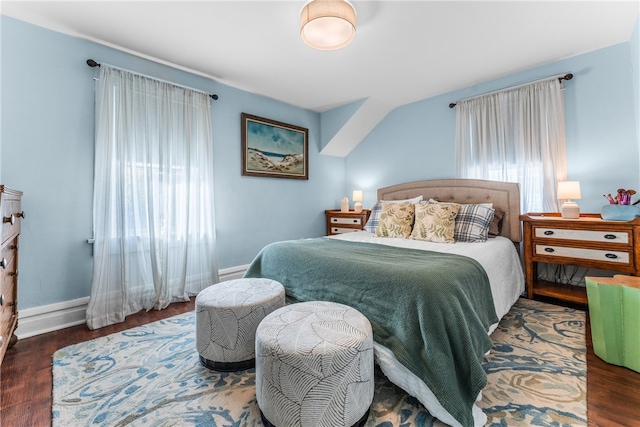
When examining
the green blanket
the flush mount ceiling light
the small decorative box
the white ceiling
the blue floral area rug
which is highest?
the white ceiling

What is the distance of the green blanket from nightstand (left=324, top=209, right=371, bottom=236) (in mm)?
2002

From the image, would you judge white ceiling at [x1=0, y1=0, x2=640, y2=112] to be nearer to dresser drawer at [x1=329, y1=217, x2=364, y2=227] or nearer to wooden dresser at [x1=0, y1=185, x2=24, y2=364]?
wooden dresser at [x1=0, y1=185, x2=24, y2=364]

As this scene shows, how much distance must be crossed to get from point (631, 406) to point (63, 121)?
4.17 m

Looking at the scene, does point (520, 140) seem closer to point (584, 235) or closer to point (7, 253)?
point (584, 235)

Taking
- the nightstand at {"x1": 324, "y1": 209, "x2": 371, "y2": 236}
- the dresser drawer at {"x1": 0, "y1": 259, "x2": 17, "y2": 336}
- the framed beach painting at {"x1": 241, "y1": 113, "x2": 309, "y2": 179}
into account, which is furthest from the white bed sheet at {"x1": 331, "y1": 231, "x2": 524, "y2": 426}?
the dresser drawer at {"x1": 0, "y1": 259, "x2": 17, "y2": 336}

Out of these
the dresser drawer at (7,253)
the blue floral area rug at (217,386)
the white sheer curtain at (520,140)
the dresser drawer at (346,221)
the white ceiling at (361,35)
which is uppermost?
the white ceiling at (361,35)

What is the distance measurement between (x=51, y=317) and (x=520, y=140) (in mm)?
4802

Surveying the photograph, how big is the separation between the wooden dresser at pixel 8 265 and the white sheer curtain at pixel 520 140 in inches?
159

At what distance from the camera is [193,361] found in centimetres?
180

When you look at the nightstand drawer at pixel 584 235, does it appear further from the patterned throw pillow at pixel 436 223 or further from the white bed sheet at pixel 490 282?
the patterned throw pillow at pixel 436 223

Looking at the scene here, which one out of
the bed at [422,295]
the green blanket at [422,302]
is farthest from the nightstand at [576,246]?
the green blanket at [422,302]

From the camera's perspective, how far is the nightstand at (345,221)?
4090mm

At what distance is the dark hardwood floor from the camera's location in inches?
50.9

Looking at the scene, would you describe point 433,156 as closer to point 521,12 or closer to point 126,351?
point 521,12
